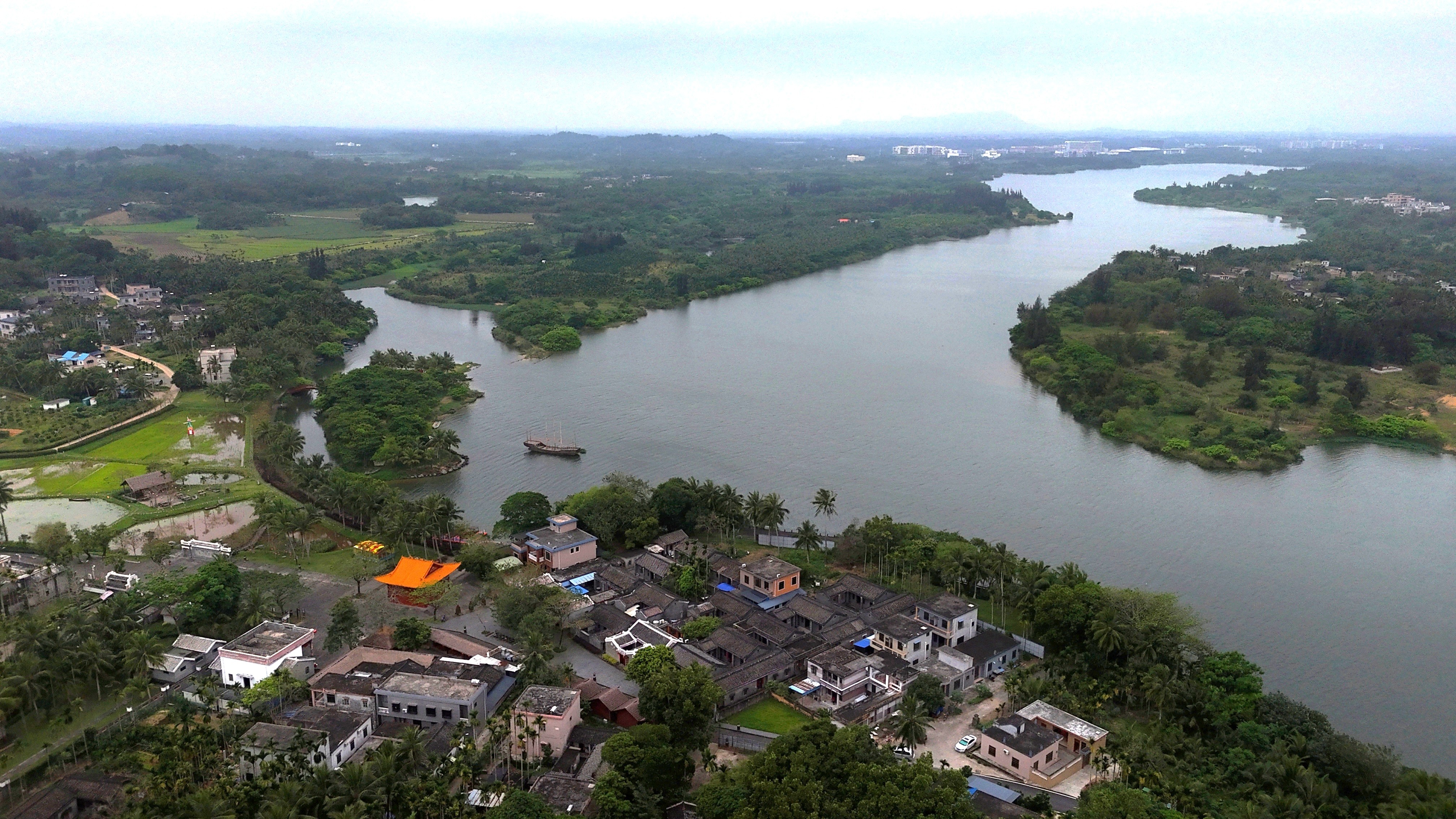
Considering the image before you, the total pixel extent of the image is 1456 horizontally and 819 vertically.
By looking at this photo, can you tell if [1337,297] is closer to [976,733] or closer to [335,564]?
[976,733]

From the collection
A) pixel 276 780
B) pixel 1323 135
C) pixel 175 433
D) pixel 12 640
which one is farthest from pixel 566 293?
pixel 1323 135

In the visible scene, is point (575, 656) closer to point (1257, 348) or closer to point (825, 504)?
point (825, 504)

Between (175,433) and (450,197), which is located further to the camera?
(450,197)

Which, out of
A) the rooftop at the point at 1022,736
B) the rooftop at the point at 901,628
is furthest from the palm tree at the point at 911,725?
the rooftop at the point at 901,628

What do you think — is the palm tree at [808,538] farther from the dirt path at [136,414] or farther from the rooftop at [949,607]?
the dirt path at [136,414]

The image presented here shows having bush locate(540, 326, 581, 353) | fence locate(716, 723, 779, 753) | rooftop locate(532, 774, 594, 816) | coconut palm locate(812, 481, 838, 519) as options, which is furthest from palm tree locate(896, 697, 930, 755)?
bush locate(540, 326, 581, 353)

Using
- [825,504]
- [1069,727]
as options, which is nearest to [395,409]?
[825,504]

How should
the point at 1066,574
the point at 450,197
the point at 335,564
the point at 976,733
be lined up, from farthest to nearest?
the point at 450,197 → the point at 335,564 → the point at 1066,574 → the point at 976,733
